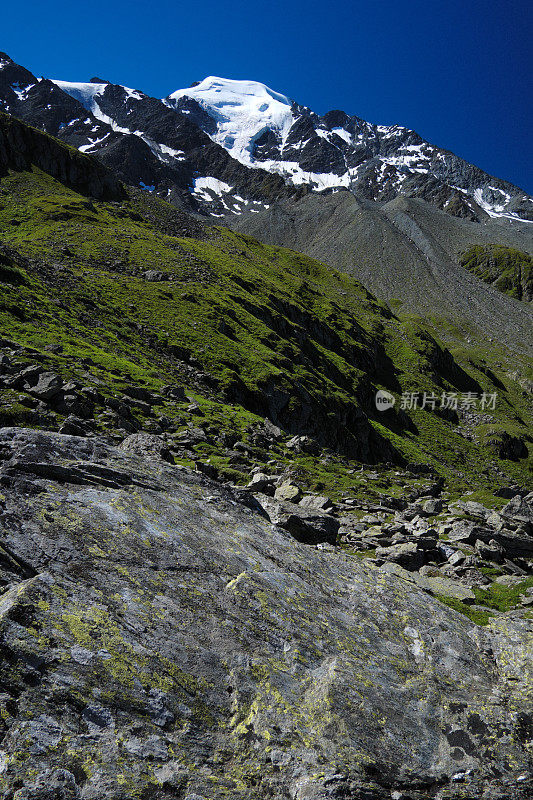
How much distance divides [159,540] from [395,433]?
7238cm

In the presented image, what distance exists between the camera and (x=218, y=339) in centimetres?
5647

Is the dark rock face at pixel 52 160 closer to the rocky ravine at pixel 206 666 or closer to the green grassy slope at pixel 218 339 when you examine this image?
the green grassy slope at pixel 218 339

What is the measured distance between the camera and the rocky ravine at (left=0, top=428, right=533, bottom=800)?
19.3 feet

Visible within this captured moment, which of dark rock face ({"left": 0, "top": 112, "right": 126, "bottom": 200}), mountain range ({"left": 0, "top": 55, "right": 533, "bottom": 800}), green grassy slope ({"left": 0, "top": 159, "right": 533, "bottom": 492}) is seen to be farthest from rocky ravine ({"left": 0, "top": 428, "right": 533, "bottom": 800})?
dark rock face ({"left": 0, "top": 112, "right": 126, "bottom": 200})

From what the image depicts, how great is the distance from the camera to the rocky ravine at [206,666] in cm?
589

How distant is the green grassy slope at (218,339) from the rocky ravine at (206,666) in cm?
1175

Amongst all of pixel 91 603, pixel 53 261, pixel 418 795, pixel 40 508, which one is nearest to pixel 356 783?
pixel 418 795

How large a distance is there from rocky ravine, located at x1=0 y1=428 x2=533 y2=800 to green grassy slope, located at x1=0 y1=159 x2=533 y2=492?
Result: 11747 mm

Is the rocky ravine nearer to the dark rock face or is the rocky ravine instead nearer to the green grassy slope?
the green grassy slope

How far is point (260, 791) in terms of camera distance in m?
6.38

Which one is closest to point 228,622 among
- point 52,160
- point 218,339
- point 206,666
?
point 206,666

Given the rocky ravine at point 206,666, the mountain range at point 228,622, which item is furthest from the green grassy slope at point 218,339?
the rocky ravine at point 206,666

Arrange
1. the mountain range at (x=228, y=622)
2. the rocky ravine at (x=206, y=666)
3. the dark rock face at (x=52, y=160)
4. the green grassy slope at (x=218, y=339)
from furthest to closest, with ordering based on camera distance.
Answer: the dark rock face at (x=52, y=160)
the green grassy slope at (x=218, y=339)
the mountain range at (x=228, y=622)
the rocky ravine at (x=206, y=666)

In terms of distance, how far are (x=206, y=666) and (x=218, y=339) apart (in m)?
50.8
